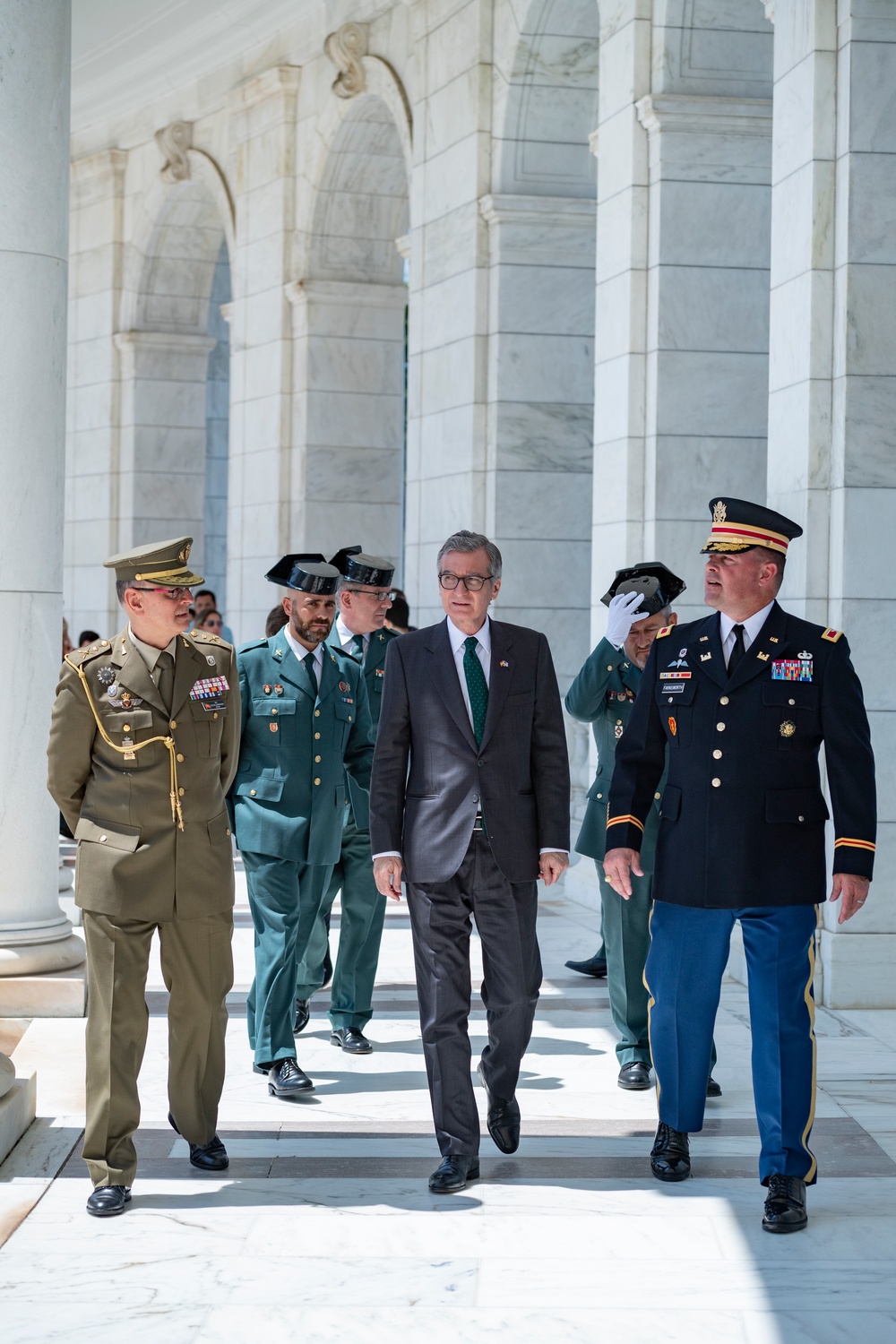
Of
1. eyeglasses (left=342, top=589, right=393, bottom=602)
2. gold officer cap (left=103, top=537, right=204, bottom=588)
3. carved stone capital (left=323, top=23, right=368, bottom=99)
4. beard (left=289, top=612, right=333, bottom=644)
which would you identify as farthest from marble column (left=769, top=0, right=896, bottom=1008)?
carved stone capital (left=323, top=23, right=368, bottom=99)

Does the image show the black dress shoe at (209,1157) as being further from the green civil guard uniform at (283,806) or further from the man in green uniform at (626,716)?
the man in green uniform at (626,716)

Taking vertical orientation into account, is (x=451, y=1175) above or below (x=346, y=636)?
below

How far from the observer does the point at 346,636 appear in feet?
23.0

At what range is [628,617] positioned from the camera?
6062mm

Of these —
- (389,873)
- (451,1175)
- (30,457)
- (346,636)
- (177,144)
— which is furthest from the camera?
(177,144)

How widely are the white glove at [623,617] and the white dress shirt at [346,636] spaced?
122 centimetres

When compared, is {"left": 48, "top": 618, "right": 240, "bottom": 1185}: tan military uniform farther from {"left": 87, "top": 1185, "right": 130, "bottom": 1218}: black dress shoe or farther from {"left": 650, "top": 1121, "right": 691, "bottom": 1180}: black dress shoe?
{"left": 650, "top": 1121, "right": 691, "bottom": 1180}: black dress shoe

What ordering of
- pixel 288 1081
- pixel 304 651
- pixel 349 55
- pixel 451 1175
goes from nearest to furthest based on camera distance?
1. pixel 451 1175
2. pixel 288 1081
3. pixel 304 651
4. pixel 349 55

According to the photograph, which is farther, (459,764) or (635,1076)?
(635,1076)

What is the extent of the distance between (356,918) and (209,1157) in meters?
1.68

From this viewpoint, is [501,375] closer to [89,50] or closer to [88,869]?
[88,869]

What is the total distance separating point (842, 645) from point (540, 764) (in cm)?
93

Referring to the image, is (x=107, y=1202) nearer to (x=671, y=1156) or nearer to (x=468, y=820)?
(x=468, y=820)

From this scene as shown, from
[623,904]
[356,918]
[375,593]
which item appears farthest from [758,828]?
[375,593]
